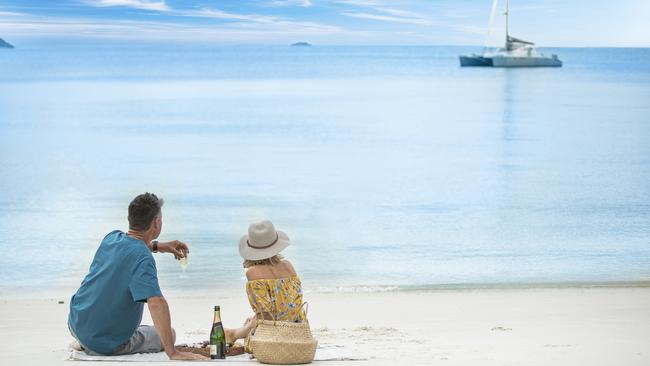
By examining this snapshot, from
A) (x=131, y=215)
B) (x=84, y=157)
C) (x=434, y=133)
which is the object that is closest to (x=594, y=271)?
(x=131, y=215)

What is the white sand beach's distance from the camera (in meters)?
5.22

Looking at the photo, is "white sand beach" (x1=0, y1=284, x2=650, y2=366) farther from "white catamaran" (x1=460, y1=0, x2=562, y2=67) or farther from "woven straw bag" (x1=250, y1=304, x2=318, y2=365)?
"white catamaran" (x1=460, y1=0, x2=562, y2=67)

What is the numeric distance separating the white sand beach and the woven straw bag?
0.27 m

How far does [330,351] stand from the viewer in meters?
5.12

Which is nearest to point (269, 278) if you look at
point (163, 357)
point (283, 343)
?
point (283, 343)

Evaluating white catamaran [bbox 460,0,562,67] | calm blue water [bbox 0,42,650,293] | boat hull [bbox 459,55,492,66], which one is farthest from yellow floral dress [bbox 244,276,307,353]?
boat hull [bbox 459,55,492,66]

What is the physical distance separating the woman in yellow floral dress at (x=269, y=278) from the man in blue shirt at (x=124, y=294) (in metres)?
0.37

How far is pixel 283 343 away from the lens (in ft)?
15.3

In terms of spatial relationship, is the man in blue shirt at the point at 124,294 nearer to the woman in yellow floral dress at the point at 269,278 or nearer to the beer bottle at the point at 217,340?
the beer bottle at the point at 217,340

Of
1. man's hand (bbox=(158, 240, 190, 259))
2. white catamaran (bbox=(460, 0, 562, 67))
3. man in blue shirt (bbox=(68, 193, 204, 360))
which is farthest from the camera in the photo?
white catamaran (bbox=(460, 0, 562, 67))

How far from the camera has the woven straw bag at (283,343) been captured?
4.65 m

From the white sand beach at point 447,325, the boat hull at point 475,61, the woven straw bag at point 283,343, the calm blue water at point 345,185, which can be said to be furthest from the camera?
the boat hull at point 475,61

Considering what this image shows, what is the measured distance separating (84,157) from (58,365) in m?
21.8

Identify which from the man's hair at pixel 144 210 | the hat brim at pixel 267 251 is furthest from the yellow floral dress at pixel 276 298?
the man's hair at pixel 144 210
